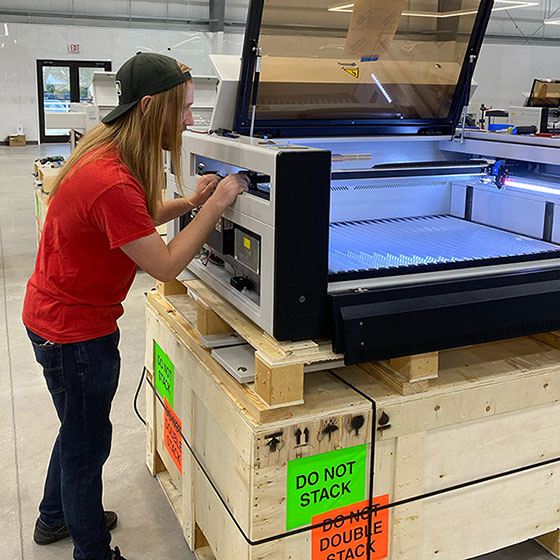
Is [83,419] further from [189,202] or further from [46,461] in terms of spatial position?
[46,461]

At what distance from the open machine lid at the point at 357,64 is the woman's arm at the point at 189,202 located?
190 mm

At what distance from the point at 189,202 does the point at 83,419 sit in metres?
0.68

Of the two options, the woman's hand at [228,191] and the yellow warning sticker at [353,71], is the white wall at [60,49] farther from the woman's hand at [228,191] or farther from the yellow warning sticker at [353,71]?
the woman's hand at [228,191]

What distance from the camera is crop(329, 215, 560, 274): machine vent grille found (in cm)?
176

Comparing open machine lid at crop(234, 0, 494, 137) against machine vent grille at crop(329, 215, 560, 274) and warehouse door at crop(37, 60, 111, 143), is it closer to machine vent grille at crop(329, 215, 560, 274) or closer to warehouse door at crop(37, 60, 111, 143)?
machine vent grille at crop(329, 215, 560, 274)

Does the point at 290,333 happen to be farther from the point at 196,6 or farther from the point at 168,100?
the point at 196,6

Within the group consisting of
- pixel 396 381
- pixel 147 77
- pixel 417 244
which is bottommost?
pixel 396 381

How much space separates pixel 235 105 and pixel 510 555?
1.64 meters

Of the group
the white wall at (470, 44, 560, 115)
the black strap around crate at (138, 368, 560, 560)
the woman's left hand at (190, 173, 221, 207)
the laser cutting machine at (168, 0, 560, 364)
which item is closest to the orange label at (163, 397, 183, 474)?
the black strap around crate at (138, 368, 560, 560)

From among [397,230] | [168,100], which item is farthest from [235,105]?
[397,230]

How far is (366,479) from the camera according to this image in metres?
1.71

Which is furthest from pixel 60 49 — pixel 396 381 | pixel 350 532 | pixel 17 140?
pixel 350 532

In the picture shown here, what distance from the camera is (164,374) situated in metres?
2.31

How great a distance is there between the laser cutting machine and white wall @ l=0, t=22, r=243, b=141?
1345 cm
